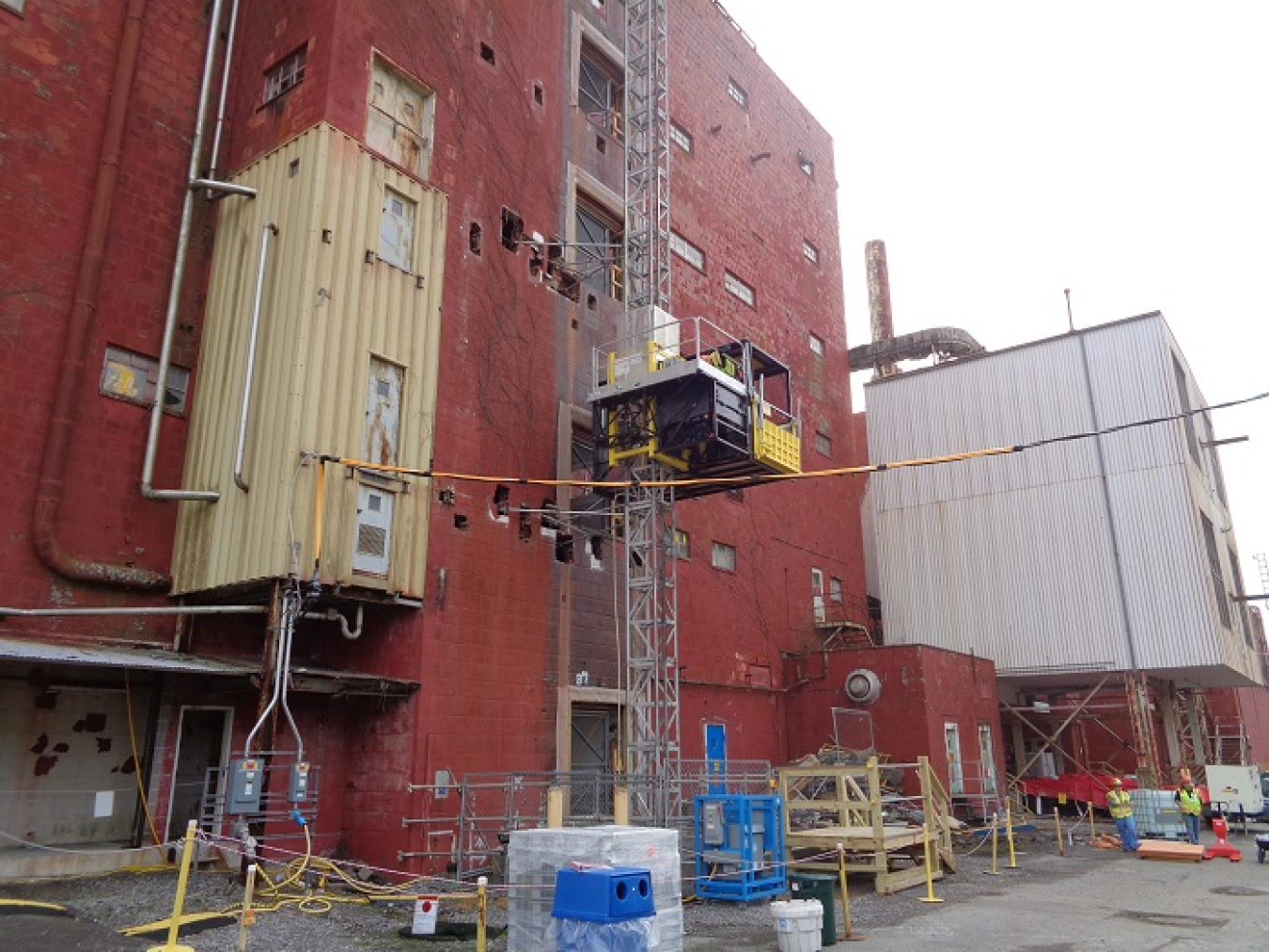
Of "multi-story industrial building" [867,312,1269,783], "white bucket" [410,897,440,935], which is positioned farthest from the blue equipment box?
"multi-story industrial building" [867,312,1269,783]

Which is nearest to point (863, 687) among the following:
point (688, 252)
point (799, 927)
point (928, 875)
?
point (928, 875)

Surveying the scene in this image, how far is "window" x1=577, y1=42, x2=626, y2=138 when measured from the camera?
990 inches

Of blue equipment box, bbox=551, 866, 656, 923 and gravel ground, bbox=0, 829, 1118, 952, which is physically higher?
blue equipment box, bbox=551, 866, 656, 923

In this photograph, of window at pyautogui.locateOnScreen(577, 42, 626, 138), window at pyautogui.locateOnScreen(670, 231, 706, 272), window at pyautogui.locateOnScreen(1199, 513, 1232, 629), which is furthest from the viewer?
window at pyautogui.locateOnScreen(1199, 513, 1232, 629)

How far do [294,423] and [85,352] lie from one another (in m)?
3.57

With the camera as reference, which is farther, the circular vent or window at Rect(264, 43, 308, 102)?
the circular vent

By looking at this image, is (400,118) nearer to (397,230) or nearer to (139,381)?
(397,230)

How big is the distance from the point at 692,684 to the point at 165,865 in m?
12.7

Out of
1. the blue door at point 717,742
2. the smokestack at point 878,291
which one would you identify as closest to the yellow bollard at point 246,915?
the blue door at point 717,742

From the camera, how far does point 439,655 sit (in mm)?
16734

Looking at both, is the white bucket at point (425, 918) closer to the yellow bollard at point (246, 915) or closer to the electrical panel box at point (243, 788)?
the yellow bollard at point (246, 915)

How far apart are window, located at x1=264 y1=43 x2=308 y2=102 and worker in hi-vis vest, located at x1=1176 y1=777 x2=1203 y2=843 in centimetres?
2535

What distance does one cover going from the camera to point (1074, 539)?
31.0 m

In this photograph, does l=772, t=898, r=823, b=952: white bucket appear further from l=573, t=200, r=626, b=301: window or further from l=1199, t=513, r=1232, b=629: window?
l=1199, t=513, r=1232, b=629: window
